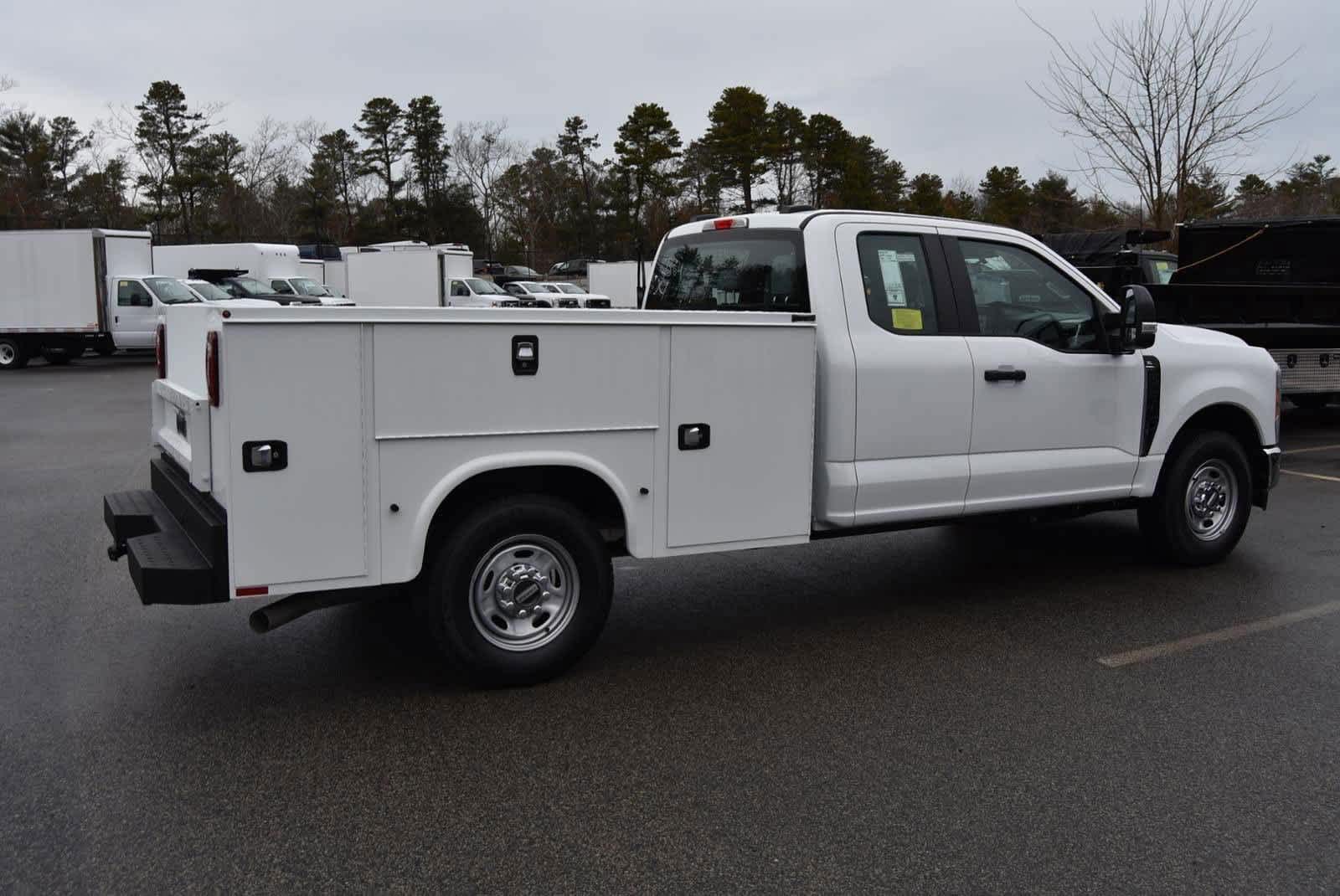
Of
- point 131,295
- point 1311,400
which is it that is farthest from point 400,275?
point 1311,400

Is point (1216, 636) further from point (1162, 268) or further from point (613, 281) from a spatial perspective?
point (613, 281)

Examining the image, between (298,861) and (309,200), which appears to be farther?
(309,200)

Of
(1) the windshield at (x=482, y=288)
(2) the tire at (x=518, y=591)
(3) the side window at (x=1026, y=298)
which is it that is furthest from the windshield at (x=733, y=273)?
(1) the windshield at (x=482, y=288)

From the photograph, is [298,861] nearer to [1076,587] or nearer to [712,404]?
[712,404]

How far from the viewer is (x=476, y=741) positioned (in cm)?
439

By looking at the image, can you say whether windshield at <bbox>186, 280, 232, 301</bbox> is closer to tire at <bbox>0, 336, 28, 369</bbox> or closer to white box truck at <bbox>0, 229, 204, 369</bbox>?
white box truck at <bbox>0, 229, 204, 369</bbox>

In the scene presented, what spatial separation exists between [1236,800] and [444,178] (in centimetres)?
7409

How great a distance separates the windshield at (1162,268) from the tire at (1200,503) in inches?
355

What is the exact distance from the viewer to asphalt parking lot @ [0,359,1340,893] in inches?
137

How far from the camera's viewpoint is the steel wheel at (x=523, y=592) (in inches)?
188

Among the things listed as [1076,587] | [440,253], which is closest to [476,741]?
[1076,587]

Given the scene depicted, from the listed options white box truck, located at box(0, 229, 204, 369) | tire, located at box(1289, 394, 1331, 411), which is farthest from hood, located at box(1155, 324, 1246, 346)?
white box truck, located at box(0, 229, 204, 369)

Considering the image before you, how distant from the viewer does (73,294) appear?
A: 85.0ft

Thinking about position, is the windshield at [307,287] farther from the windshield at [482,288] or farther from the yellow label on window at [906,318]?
the yellow label on window at [906,318]
